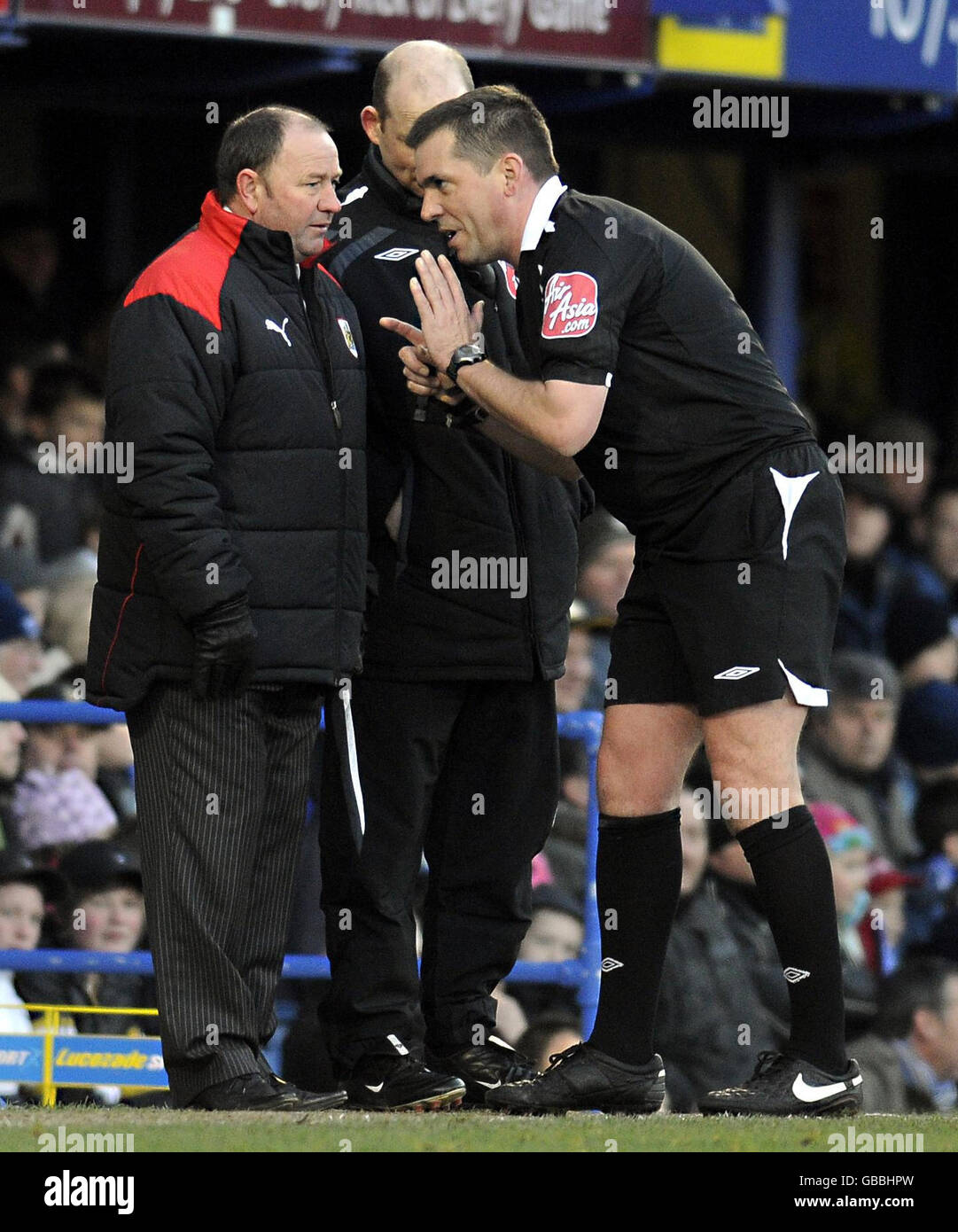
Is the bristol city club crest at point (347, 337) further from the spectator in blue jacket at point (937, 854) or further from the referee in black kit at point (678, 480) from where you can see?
A: the spectator in blue jacket at point (937, 854)

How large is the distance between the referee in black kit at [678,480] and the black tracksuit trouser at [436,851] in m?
0.44

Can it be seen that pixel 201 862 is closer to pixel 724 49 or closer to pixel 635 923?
pixel 635 923

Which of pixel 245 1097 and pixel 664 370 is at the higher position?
pixel 664 370

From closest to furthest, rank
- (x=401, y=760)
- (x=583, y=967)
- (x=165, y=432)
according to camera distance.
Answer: (x=165, y=432), (x=401, y=760), (x=583, y=967)

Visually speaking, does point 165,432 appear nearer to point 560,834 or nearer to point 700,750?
point 560,834

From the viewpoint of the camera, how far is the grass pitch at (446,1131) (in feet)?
12.8

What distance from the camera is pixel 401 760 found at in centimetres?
483

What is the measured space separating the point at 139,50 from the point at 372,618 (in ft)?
11.9

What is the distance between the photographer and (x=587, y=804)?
5906 millimetres

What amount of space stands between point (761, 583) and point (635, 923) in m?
0.70

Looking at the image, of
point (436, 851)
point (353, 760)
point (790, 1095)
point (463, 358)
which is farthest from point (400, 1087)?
point (463, 358)

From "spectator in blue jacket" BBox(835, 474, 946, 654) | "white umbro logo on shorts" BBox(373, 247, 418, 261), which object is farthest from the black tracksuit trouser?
"spectator in blue jacket" BBox(835, 474, 946, 654)

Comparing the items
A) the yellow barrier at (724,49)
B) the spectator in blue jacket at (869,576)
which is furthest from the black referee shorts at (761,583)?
the spectator in blue jacket at (869,576)
